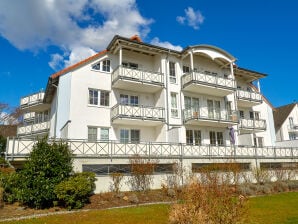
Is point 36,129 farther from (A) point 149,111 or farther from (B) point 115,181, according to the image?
(B) point 115,181

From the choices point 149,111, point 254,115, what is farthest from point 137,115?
point 254,115

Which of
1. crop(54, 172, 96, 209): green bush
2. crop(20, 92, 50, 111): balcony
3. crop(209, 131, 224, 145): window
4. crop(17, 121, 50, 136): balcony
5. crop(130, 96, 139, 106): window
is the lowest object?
crop(54, 172, 96, 209): green bush

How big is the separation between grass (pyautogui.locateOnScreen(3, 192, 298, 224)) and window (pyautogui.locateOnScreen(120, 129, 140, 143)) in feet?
30.9

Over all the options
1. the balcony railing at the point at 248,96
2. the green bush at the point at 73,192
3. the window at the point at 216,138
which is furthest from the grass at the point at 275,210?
the balcony railing at the point at 248,96

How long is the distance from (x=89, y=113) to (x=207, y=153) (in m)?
9.91

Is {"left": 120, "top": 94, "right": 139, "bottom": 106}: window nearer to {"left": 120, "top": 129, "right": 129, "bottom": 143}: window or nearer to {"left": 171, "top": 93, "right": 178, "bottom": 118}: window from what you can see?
{"left": 120, "top": 129, "right": 129, "bottom": 143}: window

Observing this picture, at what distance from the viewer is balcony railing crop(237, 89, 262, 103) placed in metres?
27.8

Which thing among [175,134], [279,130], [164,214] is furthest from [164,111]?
[279,130]

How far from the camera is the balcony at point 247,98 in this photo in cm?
2784

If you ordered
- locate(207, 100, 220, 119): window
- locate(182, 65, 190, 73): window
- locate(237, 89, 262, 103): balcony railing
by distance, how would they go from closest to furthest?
locate(207, 100, 220, 119): window
locate(182, 65, 190, 73): window
locate(237, 89, 262, 103): balcony railing

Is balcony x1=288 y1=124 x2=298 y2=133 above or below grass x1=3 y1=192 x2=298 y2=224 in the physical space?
above

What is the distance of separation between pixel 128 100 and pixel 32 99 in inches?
506

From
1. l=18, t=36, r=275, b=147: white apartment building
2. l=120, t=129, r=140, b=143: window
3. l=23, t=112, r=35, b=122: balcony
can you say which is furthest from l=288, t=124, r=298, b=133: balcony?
l=23, t=112, r=35, b=122: balcony

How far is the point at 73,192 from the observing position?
12133 mm
